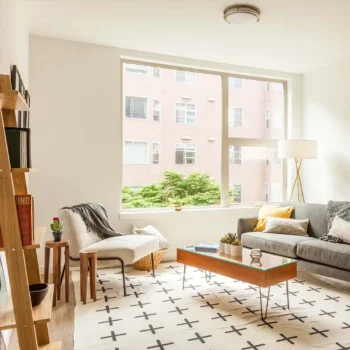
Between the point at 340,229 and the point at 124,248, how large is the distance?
2.22 meters

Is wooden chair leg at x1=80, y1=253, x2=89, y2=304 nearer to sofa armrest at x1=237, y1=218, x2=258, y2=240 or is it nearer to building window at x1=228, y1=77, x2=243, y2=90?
sofa armrest at x1=237, y1=218, x2=258, y2=240

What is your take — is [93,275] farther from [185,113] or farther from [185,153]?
[185,113]

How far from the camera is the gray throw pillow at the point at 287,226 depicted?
13.4 feet

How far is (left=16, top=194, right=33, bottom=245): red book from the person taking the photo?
1.55m

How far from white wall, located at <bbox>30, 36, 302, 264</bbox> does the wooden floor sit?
3.92 ft

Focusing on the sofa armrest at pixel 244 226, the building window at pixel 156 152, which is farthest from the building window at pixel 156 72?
the sofa armrest at pixel 244 226

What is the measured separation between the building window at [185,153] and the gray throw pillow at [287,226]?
1397 mm

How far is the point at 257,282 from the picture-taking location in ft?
9.09

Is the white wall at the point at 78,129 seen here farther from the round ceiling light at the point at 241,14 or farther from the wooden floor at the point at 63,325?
the round ceiling light at the point at 241,14

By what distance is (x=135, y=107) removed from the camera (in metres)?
4.63

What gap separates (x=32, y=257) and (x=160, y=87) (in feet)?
10.7

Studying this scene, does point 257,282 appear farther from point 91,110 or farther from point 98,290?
point 91,110

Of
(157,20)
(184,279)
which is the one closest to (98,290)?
(184,279)

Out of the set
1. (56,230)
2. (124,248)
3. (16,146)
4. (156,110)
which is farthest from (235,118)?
(16,146)
